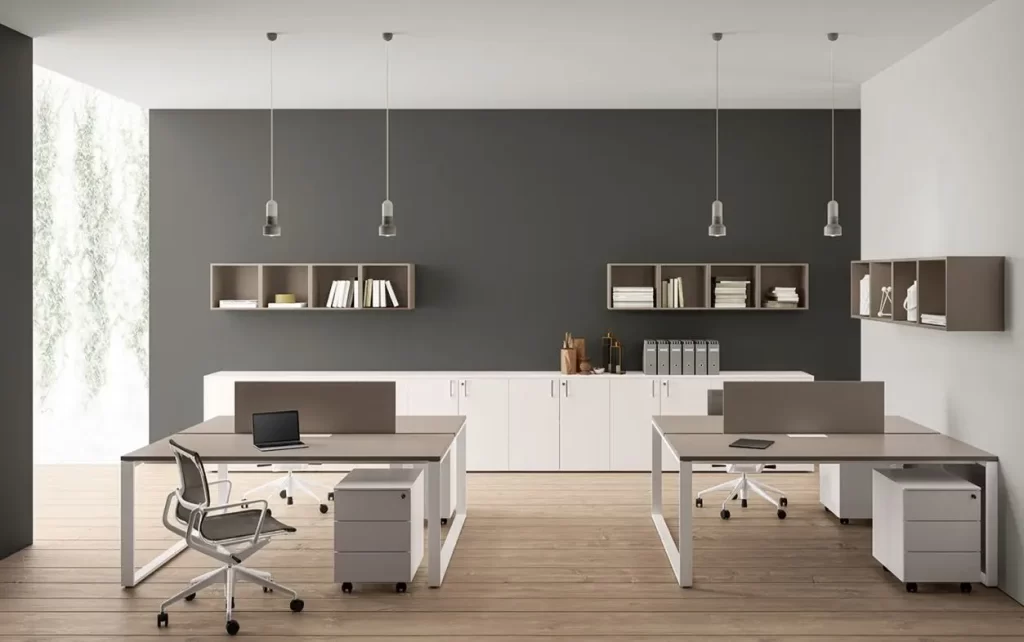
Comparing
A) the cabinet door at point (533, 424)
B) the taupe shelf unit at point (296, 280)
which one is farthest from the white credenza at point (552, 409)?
the taupe shelf unit at point (296, 280)

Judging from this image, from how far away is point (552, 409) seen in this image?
7.52 metres

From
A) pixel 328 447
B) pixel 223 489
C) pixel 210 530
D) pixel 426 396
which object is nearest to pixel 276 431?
pixel 328 447

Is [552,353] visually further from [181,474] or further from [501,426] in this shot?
[181,474]

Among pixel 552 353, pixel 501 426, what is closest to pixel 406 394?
pixel 501 426

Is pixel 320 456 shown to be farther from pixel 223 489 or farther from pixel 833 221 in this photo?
pixel 833 221

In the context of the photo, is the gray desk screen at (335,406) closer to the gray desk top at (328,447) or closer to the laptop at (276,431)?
the gray desk top at (328,447)

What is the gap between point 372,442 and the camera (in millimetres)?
5039

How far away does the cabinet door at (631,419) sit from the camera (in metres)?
7.51

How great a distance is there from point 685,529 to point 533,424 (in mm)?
2965

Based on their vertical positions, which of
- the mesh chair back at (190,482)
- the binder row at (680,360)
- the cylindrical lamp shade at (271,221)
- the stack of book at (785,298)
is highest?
the cylindrical lamp shade at (271,221)

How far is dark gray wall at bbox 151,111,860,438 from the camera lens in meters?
7.98

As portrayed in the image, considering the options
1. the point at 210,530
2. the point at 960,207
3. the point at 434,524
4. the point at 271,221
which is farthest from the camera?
the point at 271,221

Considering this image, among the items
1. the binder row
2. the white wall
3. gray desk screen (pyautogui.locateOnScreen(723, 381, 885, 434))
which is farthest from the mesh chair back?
the binder row

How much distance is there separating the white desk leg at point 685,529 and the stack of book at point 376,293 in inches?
146
